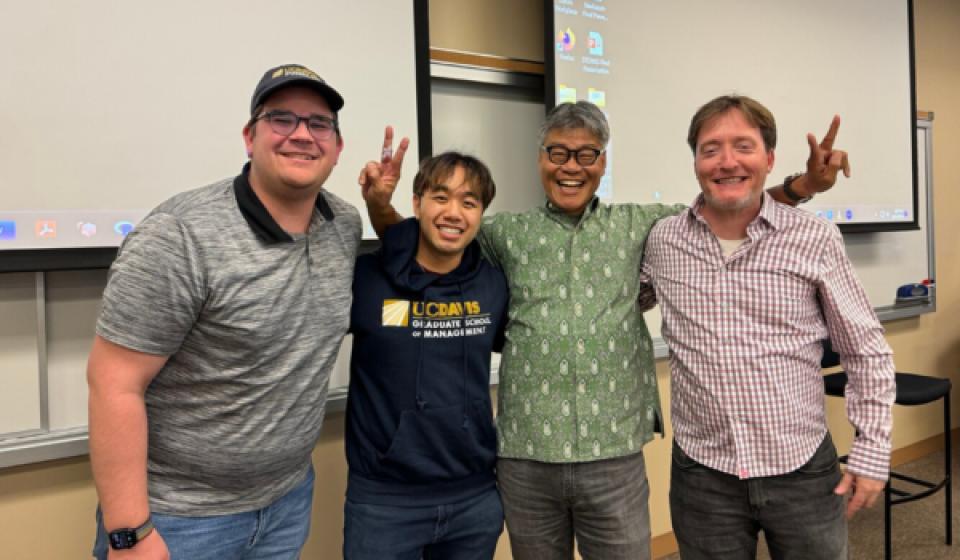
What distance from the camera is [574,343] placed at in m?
1.50

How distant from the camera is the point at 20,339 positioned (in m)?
1.59

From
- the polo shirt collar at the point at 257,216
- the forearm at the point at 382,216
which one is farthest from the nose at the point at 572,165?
the polo shirt collar at the point at 257,216

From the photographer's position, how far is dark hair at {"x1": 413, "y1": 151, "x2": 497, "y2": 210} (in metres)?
1.47

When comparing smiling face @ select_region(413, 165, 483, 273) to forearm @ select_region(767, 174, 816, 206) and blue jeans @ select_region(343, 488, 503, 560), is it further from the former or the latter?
forearm @ select_region(767, 174, 816, 206)

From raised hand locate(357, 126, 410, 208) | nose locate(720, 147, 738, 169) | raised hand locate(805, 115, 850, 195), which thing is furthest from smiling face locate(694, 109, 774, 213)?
raised hand locate(357, 126, 410, 208)

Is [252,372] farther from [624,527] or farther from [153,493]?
[624,527]

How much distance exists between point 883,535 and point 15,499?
3.51 metres

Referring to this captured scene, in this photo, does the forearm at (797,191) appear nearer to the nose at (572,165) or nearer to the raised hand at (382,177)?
the nose at (572,165)

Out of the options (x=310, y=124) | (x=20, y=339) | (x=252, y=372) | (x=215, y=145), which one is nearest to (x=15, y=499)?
(x=20, y=339)

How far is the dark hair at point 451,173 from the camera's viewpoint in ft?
4.82

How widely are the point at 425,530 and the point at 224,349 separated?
2.04ft

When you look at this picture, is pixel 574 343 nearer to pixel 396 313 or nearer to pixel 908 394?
pixel 396 313

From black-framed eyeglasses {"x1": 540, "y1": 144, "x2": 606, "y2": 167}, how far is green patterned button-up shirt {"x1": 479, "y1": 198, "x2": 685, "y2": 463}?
0.12 metres

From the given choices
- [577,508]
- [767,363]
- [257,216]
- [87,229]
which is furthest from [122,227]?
[767,363]
